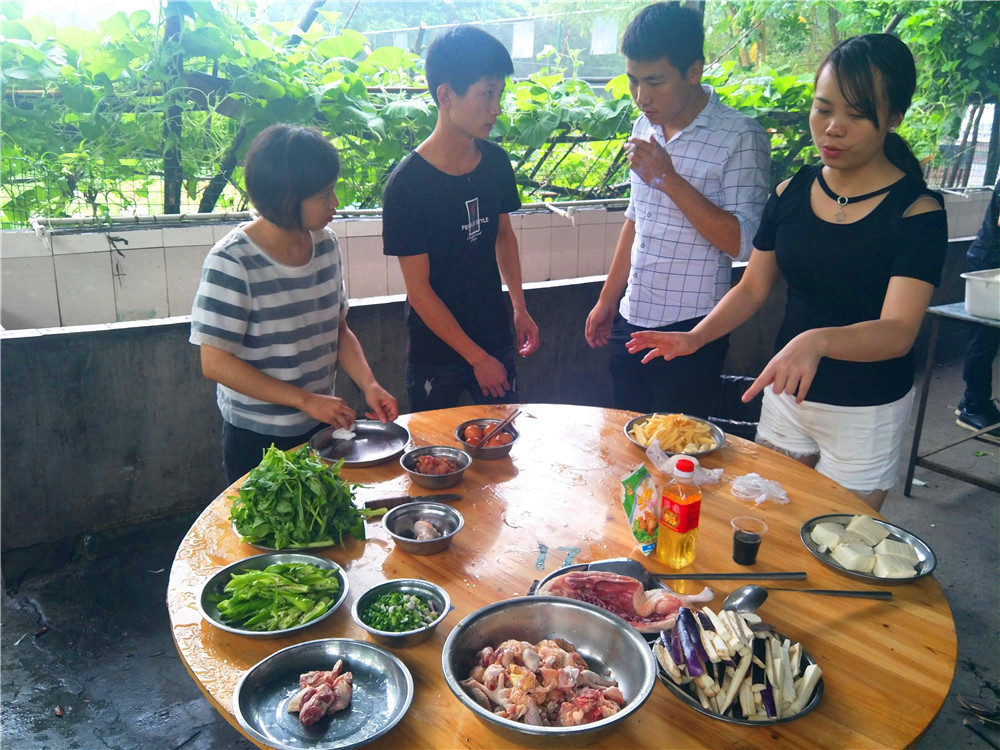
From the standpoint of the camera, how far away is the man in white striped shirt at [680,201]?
2.64 metres

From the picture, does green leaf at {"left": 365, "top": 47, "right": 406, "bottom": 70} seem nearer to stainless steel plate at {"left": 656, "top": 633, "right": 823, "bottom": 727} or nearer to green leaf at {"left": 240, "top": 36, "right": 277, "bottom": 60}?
green leaf at {"left": 240, "top": 36, "right": 277, "bottom": 60}

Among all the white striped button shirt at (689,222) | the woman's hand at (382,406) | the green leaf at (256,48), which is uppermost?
the green leaf at (256,48)

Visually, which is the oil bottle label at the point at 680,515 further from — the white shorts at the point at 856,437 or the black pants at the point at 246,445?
the black pants at the point at 246,445

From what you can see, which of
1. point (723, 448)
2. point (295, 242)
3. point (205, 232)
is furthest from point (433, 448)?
point (205, 232)

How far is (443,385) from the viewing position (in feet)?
9.98

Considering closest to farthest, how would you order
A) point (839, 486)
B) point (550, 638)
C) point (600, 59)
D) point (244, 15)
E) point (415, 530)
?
point (550, 638)
point (415, 530)
point (839, 486)
point (244, 15)
point (600, 59)

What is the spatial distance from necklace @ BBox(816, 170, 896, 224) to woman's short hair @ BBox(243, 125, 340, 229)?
5.16ft

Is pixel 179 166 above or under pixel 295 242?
→ above

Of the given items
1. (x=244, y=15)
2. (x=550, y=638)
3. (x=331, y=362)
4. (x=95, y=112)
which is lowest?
(x=550, y=638)

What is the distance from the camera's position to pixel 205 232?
12.2 feet

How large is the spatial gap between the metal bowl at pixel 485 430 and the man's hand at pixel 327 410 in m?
0.39

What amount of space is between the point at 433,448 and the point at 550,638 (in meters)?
0.95

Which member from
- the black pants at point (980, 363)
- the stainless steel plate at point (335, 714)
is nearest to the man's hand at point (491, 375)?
the stainless steel plate at point (335, 714)

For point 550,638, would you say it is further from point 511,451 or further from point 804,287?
point 804,287
